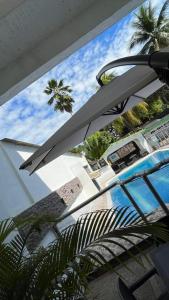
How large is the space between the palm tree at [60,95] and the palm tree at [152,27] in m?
9.70

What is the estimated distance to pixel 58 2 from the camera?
299 centimetres

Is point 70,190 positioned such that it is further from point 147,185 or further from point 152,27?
point 152,27

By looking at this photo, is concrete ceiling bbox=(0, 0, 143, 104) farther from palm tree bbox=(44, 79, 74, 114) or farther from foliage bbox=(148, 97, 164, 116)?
foliage bbox=(148, 97, 164, 116)

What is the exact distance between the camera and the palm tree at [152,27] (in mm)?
24203

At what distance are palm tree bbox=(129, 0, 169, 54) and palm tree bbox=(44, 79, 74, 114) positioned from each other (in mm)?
9703

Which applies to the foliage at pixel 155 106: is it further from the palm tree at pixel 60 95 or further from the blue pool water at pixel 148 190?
the blue pool water at pixel 148 190

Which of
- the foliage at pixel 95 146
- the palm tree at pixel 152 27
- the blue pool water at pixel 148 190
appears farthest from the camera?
the foliage at pixel 95 146

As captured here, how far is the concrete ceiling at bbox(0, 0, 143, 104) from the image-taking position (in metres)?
2.96

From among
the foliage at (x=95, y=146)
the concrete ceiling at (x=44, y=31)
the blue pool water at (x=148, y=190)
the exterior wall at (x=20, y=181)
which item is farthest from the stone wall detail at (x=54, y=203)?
the foliage at (x=95, y=146)

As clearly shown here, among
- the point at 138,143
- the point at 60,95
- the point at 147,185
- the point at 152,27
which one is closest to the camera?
the point at 147,185

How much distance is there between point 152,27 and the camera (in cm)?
2461

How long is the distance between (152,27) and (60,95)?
449 inches

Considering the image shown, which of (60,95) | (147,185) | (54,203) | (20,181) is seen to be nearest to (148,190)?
(147,185)

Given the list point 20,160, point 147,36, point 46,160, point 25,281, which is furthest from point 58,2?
point 147,36
